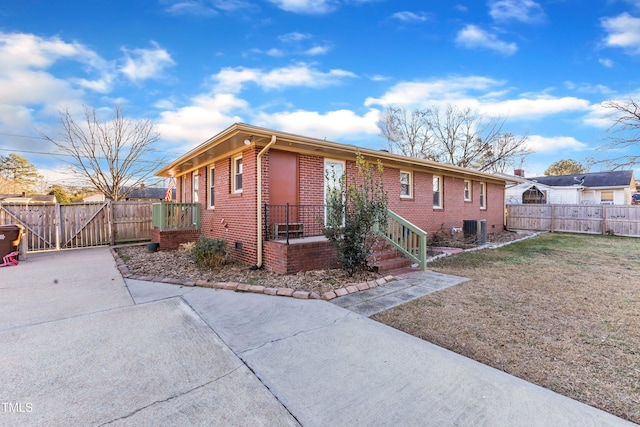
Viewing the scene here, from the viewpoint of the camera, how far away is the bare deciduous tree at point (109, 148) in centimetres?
1480

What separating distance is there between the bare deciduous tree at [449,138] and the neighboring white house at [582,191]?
10.7 ft

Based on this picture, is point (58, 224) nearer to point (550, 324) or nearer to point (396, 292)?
point (396, 292)

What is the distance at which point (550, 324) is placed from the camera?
362 cm

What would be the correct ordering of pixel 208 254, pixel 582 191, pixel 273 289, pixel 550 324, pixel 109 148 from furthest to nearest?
pixel 582 191 < pixel 109 148 < pixel 208 254 < pixel 273 289 < pixel 550 324

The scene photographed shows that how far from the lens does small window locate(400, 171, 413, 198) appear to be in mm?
10195

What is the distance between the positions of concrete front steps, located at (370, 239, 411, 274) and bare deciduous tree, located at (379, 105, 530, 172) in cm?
1971

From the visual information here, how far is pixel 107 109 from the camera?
15.1m

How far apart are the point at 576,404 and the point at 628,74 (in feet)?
36.9

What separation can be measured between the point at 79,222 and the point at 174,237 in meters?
4.13

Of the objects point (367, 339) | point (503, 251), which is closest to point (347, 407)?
point (367, 339)

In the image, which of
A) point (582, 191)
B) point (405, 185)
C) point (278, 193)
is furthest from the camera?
point (582, 191)

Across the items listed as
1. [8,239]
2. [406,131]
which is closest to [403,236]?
[8,239]

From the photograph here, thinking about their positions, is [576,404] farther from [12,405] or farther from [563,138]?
[563,138]

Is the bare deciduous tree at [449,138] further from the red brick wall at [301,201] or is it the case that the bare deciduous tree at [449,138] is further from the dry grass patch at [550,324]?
the dry grass patch at [550,324]
